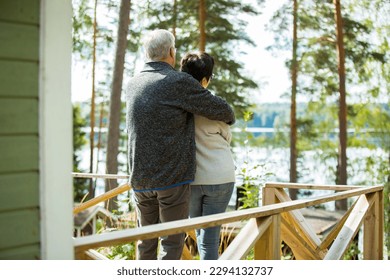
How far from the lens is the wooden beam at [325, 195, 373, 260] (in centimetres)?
293

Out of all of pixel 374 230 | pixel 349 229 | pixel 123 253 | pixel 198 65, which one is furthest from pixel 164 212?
pixel 374 230

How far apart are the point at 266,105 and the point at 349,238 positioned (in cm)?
1594

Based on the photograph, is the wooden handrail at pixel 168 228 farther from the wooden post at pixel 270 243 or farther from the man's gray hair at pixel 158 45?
the man's gray hair at pixel 158 45

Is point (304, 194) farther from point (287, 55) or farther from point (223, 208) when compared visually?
point (223, 208)

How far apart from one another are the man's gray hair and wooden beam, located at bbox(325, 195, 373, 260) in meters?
1.43

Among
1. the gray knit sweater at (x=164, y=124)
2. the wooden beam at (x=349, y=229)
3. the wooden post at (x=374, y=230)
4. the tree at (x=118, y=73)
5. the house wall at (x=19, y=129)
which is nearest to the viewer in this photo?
the house wall at (x=19, y=129)

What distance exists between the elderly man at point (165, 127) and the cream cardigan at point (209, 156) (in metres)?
0.09

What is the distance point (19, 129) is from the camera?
4.94 ft

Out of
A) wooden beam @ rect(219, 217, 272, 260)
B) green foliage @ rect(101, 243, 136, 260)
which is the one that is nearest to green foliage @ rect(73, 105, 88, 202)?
green foliage @ rect(101, 243, 136, 260)

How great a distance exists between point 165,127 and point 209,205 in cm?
47

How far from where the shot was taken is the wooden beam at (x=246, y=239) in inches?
83.0

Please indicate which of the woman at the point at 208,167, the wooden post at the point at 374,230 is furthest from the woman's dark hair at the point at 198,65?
the wooden post at the point at 374,230

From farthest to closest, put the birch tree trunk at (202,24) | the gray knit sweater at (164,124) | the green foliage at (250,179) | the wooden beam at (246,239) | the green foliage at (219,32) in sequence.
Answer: the green foliage at (219,32), the birch tree trunk at (202,24), the green foliage at (250,179), the gray knit sweater at (164,124), the wooden beam at (246,239)

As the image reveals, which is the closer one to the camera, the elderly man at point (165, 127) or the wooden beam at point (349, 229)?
the elderly man at point (165, 127)
